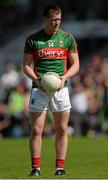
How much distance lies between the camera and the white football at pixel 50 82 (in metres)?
13.7

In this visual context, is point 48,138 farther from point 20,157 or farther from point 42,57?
point 42,57

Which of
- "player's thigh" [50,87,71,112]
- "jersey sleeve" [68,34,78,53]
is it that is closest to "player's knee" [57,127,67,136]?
"player's thigh" [50,87,71,112]

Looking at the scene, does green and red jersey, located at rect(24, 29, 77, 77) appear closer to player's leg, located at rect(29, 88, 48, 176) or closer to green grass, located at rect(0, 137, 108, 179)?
player's leg, located at rect(29, 88, 48, 176)

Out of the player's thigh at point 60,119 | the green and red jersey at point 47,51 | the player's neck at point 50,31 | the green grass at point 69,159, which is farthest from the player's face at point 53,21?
the green grass at point 69,159

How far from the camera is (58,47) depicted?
45.6 ft

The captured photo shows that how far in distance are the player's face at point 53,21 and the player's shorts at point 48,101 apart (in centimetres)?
88

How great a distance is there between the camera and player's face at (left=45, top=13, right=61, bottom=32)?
1369cm

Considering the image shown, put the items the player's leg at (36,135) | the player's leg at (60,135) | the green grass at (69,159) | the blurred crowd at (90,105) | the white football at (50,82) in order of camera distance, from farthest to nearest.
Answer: the blurred crowd at (90,105) → the green grass at (69,159) → the player's leg at (60,135) → the player's leg at (36,135) → the white football at (50,82)

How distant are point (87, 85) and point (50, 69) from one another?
43.2 feet

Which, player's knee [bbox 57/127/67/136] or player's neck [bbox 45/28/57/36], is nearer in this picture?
player's neck [bbox 45/28/57/36]

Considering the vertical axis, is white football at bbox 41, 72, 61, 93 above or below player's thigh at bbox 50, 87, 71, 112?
above

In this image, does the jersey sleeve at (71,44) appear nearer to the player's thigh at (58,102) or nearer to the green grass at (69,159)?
the player's thigh at (58,102)

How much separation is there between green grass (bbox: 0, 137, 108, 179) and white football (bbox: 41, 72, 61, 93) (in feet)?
4.04

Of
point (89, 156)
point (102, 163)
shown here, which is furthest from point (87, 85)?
point (102, 163)
